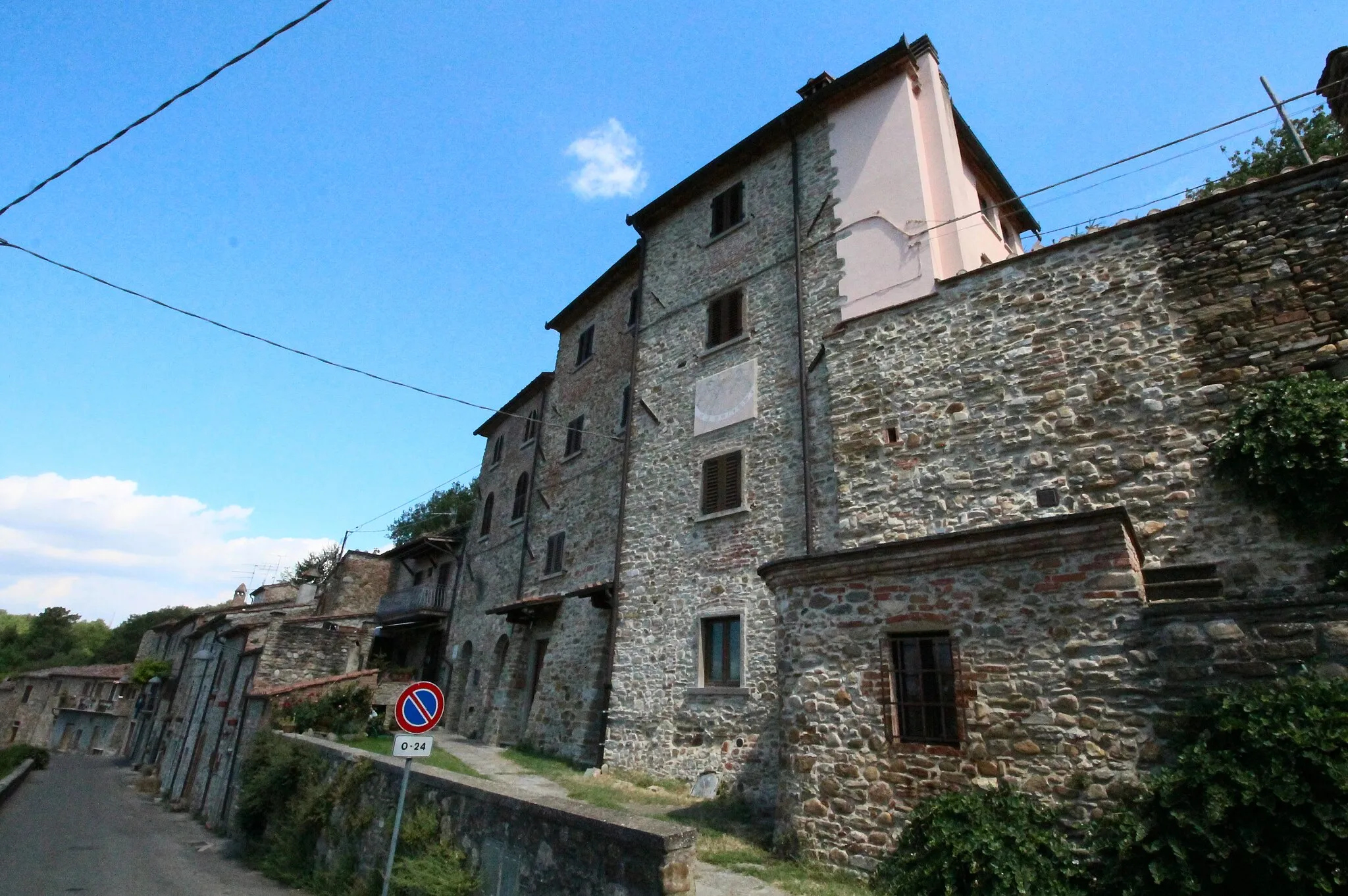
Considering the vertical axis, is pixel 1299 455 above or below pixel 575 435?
below

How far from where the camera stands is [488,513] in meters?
23.5

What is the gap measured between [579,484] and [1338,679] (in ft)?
49.2

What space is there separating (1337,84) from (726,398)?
936cm

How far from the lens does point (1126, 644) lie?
17.8 ft

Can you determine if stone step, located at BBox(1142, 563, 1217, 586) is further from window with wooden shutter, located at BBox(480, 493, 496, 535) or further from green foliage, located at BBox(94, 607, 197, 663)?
green foliage, located at BBox(94, 607, 197, 663)

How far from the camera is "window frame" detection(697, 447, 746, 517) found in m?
12.3

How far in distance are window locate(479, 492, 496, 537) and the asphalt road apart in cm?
1049

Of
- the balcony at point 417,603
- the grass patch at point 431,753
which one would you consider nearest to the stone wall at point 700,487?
the grass patch at point 431,753

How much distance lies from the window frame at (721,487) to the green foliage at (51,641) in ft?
217

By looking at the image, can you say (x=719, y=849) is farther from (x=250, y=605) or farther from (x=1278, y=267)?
(x=250, y=605)

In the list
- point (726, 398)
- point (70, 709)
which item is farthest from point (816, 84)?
point (70, 709)

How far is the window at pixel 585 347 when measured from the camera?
19.6 meters

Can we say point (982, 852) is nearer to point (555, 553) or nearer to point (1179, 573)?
point (1179, 573)

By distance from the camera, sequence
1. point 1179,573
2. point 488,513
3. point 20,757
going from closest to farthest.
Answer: point 1179,573
point 488,513
point 20,757
